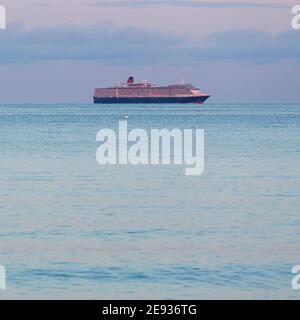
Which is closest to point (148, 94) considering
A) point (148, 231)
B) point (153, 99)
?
point (153, 99)

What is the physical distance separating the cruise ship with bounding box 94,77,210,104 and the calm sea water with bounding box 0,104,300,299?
4059 inches

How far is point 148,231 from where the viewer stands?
807 inches

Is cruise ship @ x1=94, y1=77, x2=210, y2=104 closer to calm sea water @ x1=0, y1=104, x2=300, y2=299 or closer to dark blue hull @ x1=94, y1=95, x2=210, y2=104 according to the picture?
dark blue hull @ x1=94, y1=95, x2=210, y2=104

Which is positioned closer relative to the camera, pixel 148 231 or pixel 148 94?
pixel 148 231

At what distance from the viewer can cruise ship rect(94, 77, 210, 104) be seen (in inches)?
5502

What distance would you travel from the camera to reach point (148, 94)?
463 feet

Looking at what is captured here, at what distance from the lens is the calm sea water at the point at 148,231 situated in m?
16.3

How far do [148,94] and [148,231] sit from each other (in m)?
121

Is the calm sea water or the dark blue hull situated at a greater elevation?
the dark blue hull

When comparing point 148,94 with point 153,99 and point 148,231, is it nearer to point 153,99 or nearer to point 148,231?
point 153,99

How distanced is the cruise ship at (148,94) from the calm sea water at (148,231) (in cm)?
10309

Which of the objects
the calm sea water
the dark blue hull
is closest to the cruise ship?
the dark blue hull

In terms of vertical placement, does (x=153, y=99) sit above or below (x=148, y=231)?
above

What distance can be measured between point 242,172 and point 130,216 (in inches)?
470
